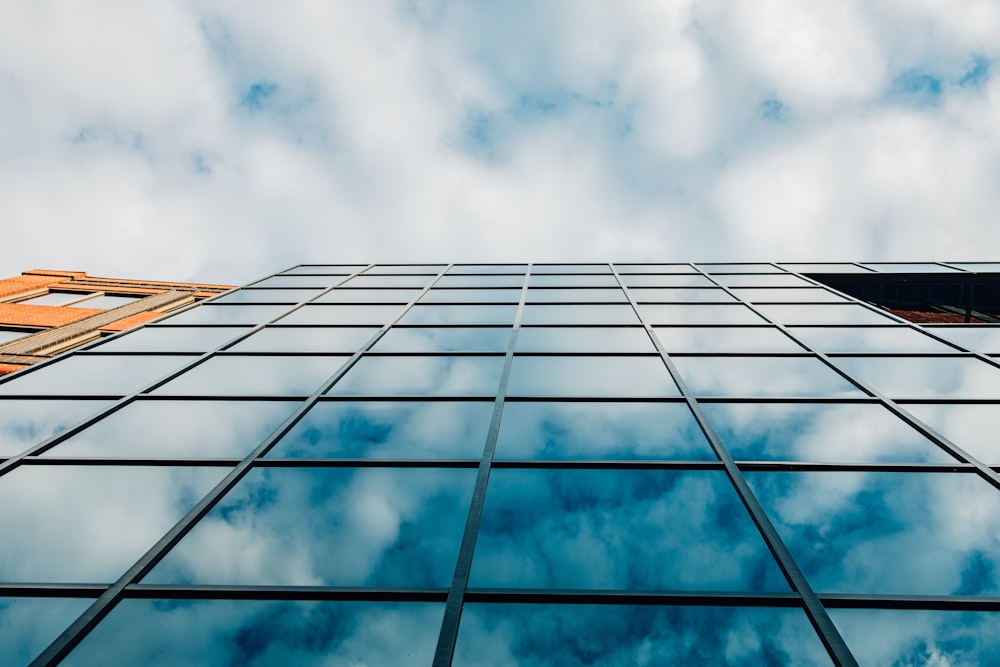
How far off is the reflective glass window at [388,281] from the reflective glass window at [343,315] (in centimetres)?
275

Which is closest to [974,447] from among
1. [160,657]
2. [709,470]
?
[709,470]

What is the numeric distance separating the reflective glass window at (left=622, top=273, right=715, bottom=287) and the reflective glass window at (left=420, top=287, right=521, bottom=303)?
3.37 metres

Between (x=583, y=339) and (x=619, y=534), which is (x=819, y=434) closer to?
(x=619, y=534)

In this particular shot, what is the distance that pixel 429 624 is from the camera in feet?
15.5

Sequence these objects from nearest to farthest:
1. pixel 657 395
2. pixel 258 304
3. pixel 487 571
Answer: pixel 487 571 → pixel 657 395 → pixel 258 304

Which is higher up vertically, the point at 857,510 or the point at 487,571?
the point at 857,510

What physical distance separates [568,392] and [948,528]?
4521mm

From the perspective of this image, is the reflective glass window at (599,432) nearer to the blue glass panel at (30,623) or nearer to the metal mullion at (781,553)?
the metal mullion at (781,553)

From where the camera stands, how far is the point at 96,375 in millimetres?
9641

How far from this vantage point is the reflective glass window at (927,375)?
8625 mm

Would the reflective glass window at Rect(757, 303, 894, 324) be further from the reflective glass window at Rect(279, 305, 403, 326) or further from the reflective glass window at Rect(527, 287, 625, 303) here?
the reflective glass window at Rect(279, 305, 403, 326)

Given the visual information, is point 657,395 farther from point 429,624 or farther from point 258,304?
point 258,304

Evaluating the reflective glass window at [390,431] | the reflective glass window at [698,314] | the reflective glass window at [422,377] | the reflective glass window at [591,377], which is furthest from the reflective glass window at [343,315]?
the reflective glass window at [698,314]

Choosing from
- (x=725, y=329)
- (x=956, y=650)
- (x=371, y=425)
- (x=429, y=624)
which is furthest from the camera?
(x=725, y=329)
